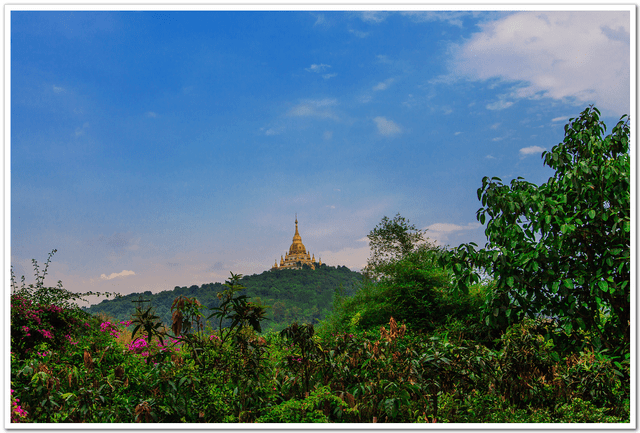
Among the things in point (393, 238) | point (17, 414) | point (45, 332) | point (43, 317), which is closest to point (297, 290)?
point (393, 238)

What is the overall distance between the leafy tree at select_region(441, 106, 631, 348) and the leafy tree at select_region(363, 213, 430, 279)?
10.6 m

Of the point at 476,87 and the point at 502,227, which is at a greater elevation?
the point at 476,87

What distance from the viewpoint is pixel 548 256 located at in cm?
338

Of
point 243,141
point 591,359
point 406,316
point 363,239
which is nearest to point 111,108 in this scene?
point 243,141

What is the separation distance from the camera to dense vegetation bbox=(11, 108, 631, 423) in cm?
282

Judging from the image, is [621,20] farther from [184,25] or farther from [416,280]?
[416,280]

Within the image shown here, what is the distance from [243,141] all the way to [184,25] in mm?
3415

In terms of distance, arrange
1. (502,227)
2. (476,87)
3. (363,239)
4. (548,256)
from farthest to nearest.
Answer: (363,239) < (476,87) < (502,227) < (548,256)

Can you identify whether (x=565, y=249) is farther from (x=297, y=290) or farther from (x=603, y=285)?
(x=297, y=290)

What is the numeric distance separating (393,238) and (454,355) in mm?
11530

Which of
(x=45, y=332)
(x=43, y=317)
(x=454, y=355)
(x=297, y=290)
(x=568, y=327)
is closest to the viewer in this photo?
(x=454, y=355)

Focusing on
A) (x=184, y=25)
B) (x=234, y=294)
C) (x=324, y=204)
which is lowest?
(x=234, y=294)

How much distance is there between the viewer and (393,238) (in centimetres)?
1467

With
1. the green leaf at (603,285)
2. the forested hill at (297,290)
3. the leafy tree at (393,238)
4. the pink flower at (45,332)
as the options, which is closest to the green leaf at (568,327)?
the green leaf at (603,285)
